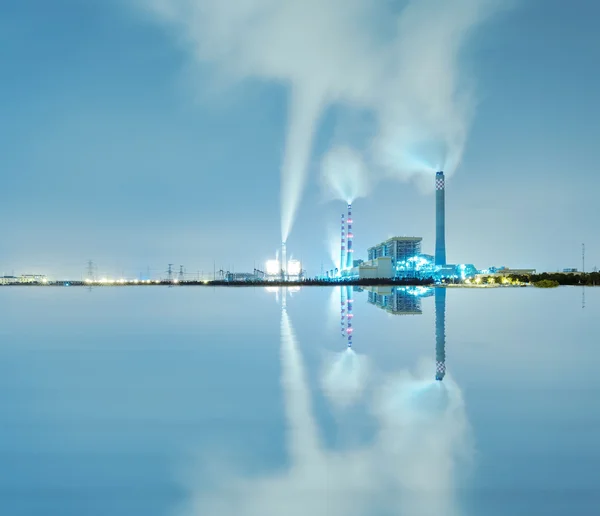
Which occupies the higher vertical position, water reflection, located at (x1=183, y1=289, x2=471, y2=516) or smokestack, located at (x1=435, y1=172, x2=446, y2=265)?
smokestack, located at (x1=435, y1=172, x2=446, y2=265)

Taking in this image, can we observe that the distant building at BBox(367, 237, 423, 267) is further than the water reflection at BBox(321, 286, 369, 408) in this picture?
Yes

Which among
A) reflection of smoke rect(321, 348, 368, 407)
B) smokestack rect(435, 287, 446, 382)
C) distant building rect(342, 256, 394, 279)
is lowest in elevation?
reflection of smoke rect(321, 348, 368, 407)

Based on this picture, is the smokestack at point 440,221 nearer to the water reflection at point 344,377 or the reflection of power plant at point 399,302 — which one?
the reflection of power plant at point 399,302

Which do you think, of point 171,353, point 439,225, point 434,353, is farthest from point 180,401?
point 439,225

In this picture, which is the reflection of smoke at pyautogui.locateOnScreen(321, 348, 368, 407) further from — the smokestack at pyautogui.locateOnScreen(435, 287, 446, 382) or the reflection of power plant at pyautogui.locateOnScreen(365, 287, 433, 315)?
the reflection of power plant at pyautogui.locateOnScreen(365, 287, 433, 315)

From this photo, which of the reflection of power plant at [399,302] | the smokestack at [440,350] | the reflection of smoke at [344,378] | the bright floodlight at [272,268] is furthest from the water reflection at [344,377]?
the bright floodlight at [272,268]

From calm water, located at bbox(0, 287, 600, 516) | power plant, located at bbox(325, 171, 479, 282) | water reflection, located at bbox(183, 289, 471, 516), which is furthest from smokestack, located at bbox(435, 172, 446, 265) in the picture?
water reflection, located at bbox(183, 289, 471, 516)

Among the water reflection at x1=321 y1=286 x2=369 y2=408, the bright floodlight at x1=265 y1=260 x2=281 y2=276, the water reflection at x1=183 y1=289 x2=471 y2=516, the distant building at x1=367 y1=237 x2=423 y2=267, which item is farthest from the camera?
the bright floodlight at x1=265 y1=260 x2=281 y2=276
